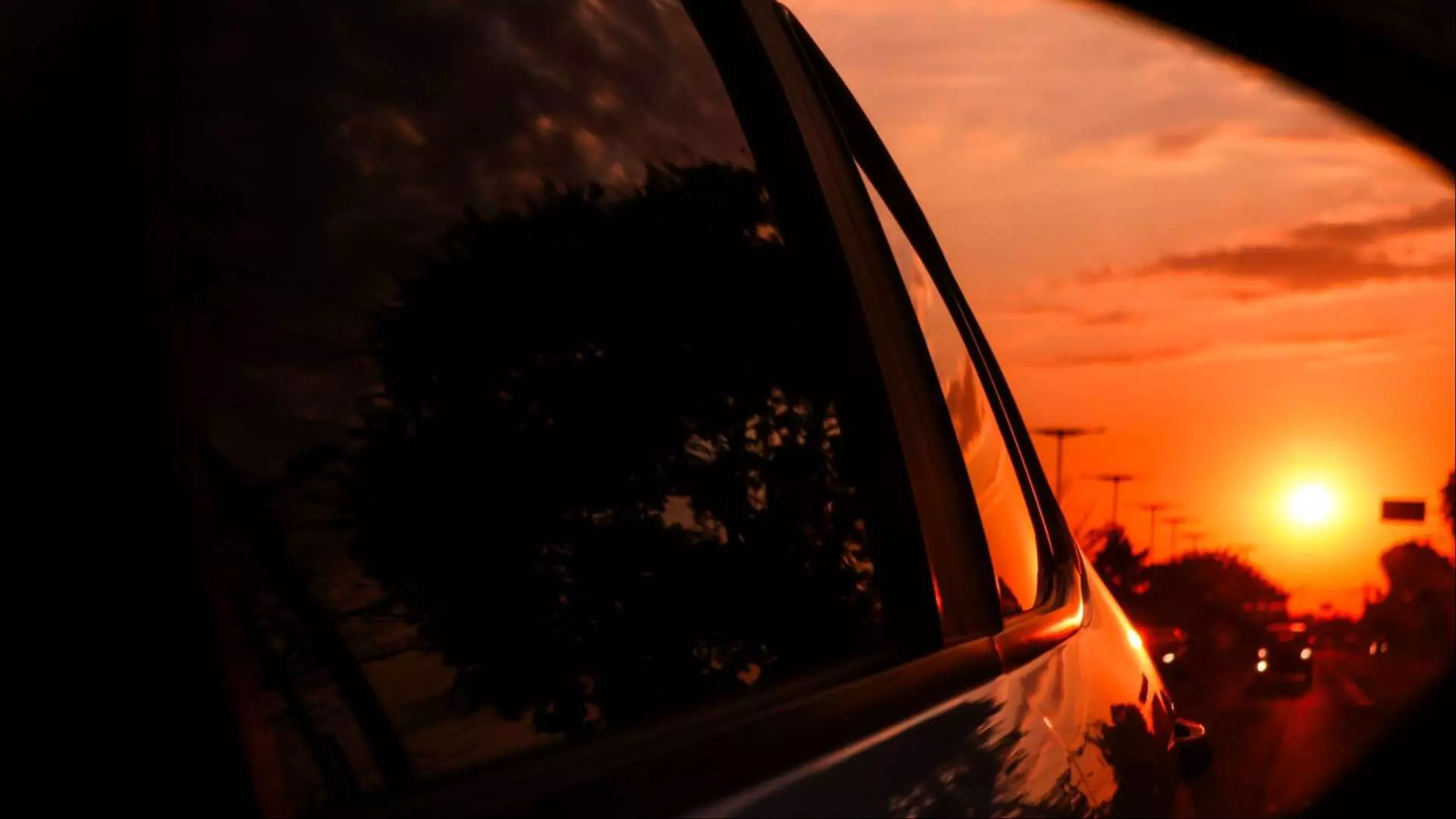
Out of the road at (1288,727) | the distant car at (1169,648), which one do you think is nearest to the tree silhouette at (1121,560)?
the road at (1288,727)

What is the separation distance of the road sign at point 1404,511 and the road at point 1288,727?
204cm

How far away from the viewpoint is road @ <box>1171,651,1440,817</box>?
319cm

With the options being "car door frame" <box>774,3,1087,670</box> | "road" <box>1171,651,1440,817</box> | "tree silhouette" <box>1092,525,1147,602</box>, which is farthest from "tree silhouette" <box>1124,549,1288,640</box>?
"car door frame" <box>774,3,1087,670</box>

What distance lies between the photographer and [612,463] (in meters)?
1.66

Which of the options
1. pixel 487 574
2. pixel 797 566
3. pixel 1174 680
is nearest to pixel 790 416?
pixel 797 566

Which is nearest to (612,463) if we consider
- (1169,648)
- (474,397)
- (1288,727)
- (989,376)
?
(474,397)

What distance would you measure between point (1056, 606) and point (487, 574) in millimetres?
1844

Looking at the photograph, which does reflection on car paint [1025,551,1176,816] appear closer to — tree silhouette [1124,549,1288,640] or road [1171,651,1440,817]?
road [1171,651,1440,817]

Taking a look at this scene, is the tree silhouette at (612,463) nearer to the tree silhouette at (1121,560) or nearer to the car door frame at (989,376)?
the car door frame at (989,376)

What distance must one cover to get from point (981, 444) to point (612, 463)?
59.9 inches

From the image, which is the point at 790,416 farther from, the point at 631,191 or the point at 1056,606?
the point at 1056,606

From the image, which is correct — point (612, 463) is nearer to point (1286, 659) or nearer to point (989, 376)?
point (989, 376)

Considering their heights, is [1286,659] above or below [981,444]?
below

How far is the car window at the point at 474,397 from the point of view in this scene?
1218 millimetres
